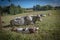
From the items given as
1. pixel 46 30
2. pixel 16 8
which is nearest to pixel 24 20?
pixel 16 8

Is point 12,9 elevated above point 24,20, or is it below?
above

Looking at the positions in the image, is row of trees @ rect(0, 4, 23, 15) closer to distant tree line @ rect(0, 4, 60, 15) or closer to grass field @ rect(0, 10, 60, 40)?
distant tree line @ rect(0, 4, 60, 15)

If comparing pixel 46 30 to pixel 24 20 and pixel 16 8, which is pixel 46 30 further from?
pixel 16 8

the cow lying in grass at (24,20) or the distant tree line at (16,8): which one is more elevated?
the distant tree line at (16,8)

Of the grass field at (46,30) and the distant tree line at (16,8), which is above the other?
the distant tree line at (16,8)

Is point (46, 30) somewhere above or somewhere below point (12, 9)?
below

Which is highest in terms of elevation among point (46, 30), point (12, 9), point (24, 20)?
point (12, 9)

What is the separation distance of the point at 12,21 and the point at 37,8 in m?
0.36

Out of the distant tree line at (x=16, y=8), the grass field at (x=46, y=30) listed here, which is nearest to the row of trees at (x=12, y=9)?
the distant tree line at (x=16, y=8)

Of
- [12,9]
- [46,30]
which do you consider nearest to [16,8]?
[12,9]

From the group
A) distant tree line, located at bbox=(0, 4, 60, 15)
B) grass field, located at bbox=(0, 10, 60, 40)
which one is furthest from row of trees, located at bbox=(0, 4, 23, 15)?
grass field, located at bbox=(0, 10, 60, 40)

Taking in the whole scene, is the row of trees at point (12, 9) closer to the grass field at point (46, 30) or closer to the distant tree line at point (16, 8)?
the distant tree line at point (16, 8)

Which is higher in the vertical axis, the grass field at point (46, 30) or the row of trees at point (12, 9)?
the row of trees at point (12, 9)

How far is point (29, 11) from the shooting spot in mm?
1488
